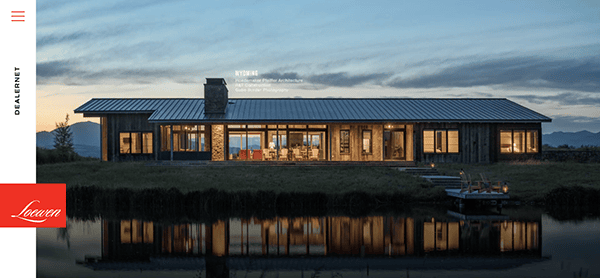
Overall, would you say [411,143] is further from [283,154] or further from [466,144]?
[283,154]

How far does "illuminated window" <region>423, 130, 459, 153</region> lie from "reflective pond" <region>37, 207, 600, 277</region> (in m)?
9.78

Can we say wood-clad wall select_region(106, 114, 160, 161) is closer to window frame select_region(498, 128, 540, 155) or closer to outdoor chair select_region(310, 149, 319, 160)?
outdoor chair select_region(310, 149, 319, 160)

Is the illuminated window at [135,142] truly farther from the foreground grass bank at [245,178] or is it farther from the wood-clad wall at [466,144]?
the wood-clad wall at [466,144]

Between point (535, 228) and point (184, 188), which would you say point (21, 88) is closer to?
point (184, 188)

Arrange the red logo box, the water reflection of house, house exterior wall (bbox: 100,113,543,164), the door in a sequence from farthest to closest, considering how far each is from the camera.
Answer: the door < house exterior wall (bbox: 100,113,543,164) < the water reflection of house < the red logo box

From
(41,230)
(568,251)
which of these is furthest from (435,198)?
(41,230)

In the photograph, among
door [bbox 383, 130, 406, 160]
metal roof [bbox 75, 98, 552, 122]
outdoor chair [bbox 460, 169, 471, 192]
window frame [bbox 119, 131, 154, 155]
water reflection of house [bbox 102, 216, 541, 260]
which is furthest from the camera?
window frame [bbox 119, 131, 154, 155]

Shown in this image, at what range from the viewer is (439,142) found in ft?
73.8

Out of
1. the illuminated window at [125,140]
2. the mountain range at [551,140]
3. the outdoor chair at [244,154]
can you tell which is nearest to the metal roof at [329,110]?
the illuminated window at [125,140]

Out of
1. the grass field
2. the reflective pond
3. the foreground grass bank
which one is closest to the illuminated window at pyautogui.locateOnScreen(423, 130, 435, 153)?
the grass field

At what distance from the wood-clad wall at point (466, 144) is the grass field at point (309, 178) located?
1669 millimetres

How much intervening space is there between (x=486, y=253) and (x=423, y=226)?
8.23ft

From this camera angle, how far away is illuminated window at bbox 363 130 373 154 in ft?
74.6

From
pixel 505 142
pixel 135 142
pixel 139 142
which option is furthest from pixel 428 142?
pixel 135 142
